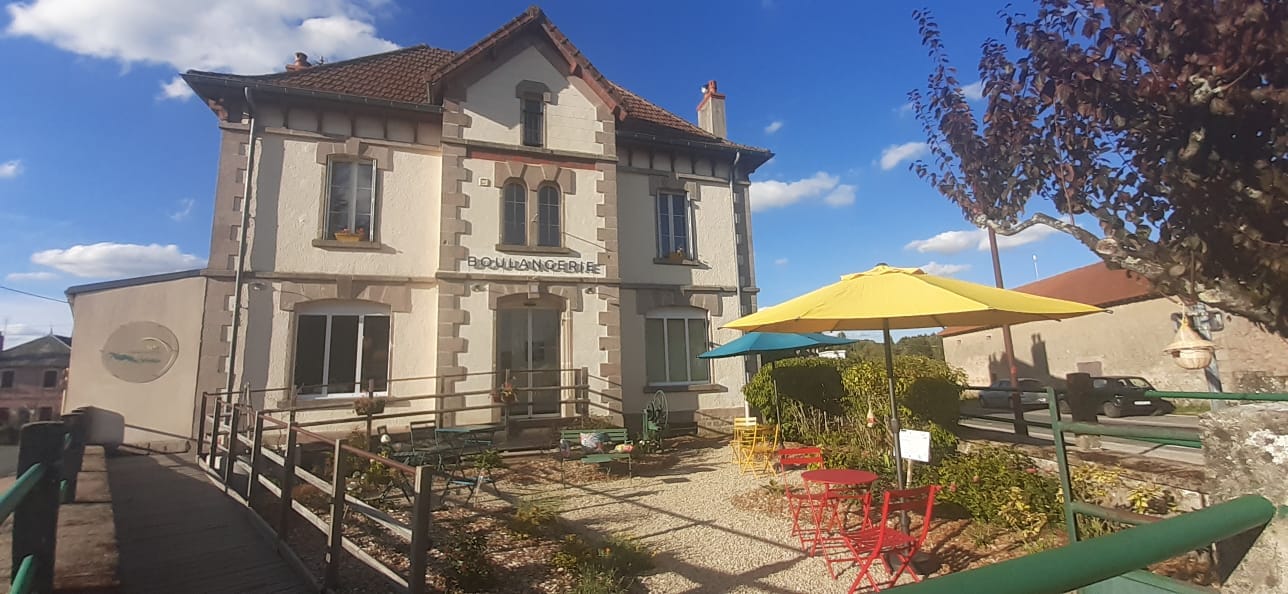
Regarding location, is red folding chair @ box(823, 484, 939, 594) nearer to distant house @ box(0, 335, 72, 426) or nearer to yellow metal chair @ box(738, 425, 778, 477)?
yellow metal chair @ box(738, 425, 778, 477)

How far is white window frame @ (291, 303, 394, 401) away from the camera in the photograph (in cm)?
1042

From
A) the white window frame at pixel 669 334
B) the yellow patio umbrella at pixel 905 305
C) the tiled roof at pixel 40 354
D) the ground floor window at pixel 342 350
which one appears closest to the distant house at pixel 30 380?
the tiled roof at pixel 40 354

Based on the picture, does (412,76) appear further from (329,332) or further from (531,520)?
(531,520)

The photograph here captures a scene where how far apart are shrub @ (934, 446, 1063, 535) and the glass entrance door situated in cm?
715

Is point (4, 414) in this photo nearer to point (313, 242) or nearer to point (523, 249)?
point (313, 242)

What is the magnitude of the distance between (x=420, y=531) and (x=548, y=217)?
9.23 metres

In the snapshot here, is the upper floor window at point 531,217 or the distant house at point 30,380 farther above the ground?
the upper floor window at point 531,217

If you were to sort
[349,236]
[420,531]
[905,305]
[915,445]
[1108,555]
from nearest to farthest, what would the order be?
[1108,555], [420,531], [905,305], [915,445], [349,236]

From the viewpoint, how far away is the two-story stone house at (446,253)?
997 cm

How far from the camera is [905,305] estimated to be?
4.36 meters

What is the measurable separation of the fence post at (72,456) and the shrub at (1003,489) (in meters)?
7.22

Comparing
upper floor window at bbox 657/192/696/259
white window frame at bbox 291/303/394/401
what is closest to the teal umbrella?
upper floor window at bbox 657/192/696/259

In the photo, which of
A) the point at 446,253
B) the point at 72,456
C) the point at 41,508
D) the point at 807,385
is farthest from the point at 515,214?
the point at 41,508

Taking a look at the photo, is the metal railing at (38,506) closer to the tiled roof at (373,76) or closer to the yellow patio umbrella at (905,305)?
the yellow patio umbrella at (905,305)
